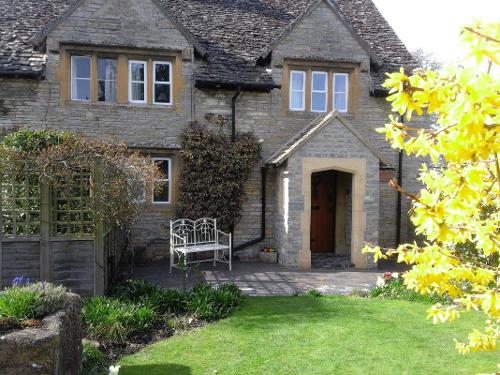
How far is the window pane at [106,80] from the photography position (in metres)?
13.9

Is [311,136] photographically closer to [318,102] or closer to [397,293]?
[318,102]

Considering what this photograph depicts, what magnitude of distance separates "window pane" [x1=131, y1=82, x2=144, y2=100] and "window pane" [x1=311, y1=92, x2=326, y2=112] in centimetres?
526

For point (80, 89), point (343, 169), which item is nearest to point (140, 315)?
point (343, 169)

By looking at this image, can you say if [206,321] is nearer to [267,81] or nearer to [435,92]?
[435,92]

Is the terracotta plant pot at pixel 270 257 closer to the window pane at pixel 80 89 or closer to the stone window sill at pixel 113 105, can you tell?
the stone window sill at pixel 113 105

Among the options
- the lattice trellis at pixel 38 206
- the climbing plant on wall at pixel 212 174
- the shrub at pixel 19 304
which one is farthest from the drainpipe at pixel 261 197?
the shrub at pixel 19 304

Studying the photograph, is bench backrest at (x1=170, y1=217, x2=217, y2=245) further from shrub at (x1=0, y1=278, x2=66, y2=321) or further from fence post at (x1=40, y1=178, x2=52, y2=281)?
shrub at (x1=0, y1=278, x2=66, y2=321)

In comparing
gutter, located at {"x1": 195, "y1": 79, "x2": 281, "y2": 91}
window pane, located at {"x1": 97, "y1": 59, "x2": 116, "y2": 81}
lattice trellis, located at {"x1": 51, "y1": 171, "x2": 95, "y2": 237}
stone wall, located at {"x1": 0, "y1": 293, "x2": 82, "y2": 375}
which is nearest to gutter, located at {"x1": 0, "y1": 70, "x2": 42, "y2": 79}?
window pane, located at {"x1": 97, "y1": 59, "x2": 116, "y2": 81}

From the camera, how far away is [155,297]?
8305mm

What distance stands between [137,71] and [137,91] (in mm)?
578

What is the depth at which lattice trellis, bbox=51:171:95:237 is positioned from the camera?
8.65 m

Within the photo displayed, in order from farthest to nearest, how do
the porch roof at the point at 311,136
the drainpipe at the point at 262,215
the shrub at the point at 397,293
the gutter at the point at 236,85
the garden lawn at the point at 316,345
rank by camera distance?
the drainpipe at the point at 262,215
the gutter at the point at 236,85
the porch roof at the point at 311,136
the shrub at the point at 397,293
the garden lawn at the point at 316,345

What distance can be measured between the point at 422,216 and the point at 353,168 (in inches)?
435

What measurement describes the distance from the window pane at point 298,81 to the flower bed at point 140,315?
8.03 meters
